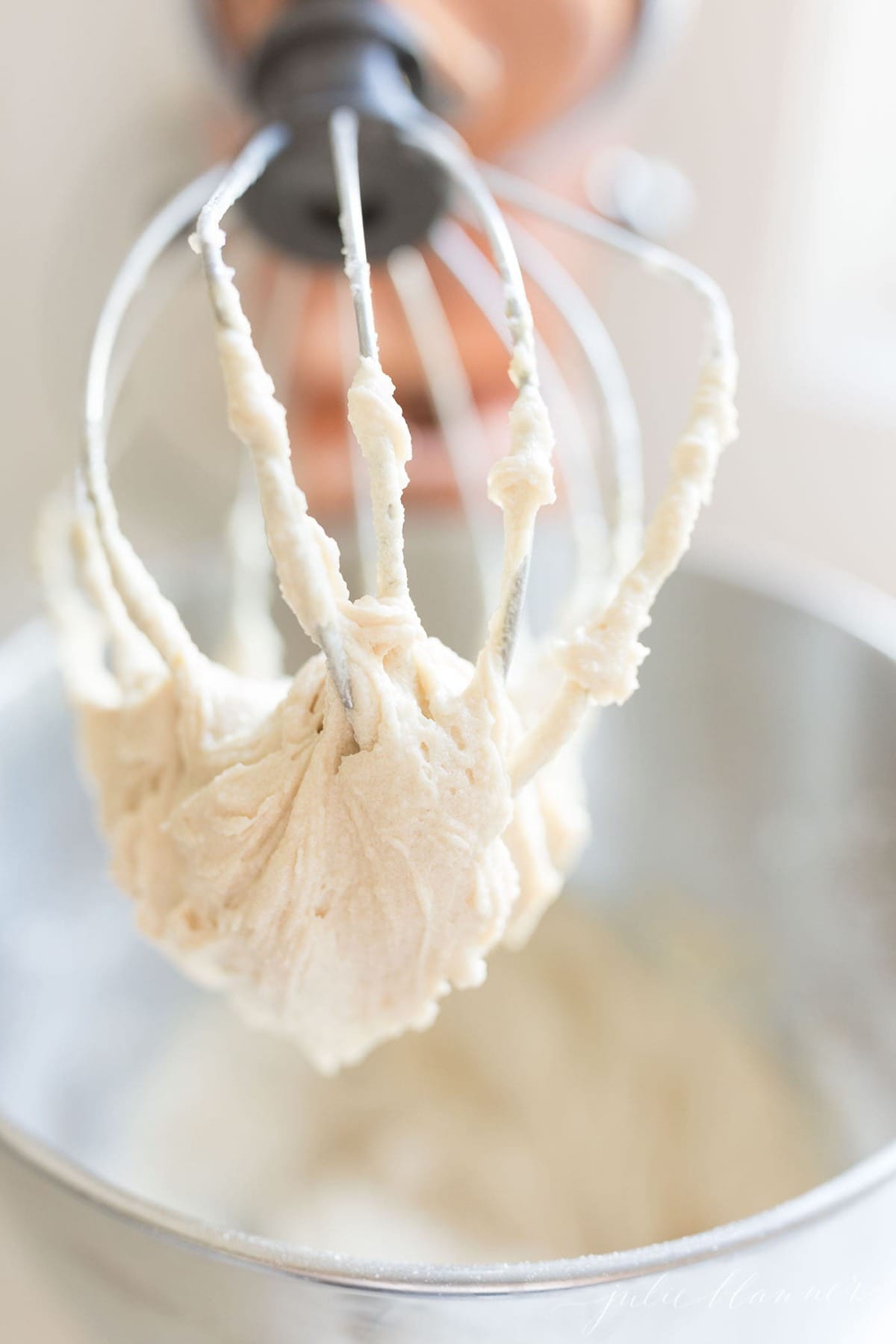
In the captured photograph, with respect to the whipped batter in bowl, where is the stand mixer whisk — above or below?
above

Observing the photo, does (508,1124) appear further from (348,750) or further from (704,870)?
(348,750)

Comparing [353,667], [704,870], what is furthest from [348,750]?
[704,870]

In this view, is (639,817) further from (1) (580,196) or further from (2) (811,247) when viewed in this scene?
(2) (811,247)

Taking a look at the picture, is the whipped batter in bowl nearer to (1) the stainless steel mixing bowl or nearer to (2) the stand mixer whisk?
(1) the stainless steel mixing bowl

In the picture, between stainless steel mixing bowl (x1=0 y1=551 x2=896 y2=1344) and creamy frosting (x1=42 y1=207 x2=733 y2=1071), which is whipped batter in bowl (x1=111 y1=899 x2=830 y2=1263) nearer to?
stainless steel mixing bowl (x1=0 y1=551 x2=896 y2=1344)

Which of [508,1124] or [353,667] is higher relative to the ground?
[353,667]

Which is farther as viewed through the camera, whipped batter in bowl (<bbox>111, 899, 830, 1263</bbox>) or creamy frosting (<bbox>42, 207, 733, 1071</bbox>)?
whipped batter in bowl (<bbox>111, 899, 830, 1263</bbox>)

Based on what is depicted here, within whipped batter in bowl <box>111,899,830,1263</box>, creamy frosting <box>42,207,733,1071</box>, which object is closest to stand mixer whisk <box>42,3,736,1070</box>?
creamy frosting <box>42,207,733,1071</box>
